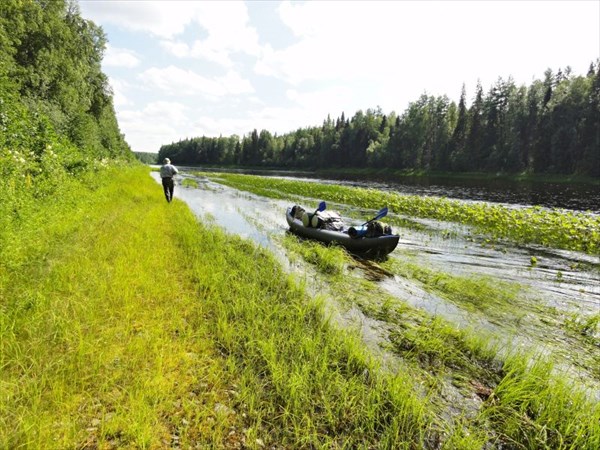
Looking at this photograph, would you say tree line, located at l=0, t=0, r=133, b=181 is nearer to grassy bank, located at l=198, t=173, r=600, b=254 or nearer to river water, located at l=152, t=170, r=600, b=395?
river water, located at l=152, t=170, r=600, b=395

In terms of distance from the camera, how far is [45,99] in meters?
27.0

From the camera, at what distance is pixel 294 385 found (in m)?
4.23

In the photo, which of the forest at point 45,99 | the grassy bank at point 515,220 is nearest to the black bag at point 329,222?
the grassy bank at point 515,220

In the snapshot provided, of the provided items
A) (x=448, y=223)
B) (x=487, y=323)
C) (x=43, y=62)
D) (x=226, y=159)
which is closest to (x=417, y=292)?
(x=487, y=323)

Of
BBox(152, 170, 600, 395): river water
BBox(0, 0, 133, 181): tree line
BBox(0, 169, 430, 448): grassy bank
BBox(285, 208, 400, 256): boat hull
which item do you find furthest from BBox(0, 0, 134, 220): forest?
BBox(285, 208, 400, 256): boat hull

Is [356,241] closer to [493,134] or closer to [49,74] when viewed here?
[49,74]

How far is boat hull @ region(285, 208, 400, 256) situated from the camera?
37.9 ft

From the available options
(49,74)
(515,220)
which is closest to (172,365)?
(515,220)

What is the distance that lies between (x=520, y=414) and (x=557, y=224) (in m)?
15.8

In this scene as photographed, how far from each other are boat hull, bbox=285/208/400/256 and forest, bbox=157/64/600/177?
62.1 meters

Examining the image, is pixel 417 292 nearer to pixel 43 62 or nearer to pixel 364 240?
pixel 364 240

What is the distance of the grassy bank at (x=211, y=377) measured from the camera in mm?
3543

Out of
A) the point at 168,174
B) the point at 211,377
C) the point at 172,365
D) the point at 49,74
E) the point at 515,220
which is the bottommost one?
the point at 211,377

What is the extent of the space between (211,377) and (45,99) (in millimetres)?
33017
